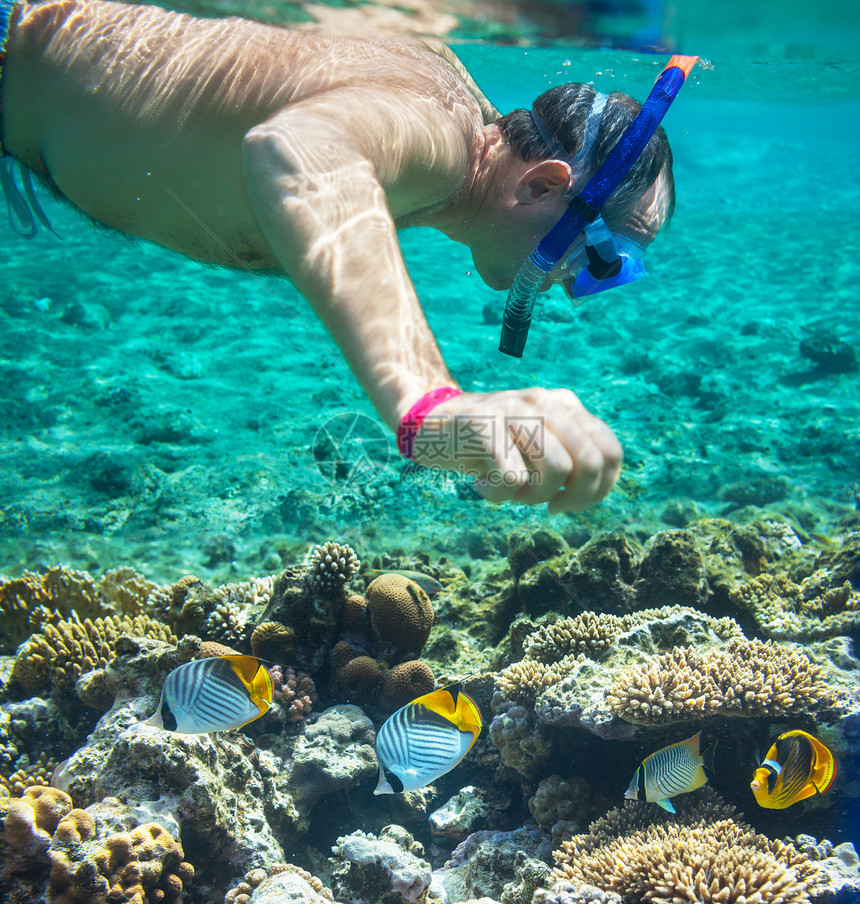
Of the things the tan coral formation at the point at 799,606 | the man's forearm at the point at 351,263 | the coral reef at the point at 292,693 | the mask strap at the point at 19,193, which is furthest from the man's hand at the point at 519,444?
the tan coral formation at the point at 799,606

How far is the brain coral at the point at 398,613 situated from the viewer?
4031 mm

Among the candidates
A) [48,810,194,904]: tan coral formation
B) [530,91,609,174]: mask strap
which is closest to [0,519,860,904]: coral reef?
[48,810,194,904]: tan coral formation

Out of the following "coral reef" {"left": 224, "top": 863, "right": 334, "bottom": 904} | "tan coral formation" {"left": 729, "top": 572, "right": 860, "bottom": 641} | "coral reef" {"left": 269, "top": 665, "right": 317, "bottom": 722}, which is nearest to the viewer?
"coral reef" {"left": 224, "top": 863, "right": 334, "bottom": 904}

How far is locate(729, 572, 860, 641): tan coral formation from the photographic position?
4.23m

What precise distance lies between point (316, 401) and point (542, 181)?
7.20 meters

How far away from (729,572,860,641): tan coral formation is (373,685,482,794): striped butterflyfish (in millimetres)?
2973

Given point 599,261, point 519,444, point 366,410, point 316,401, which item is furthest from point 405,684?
point 316,401

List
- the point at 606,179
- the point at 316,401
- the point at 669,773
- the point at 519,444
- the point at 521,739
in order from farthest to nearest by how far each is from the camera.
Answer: the point at 316,401, the point at 521,739, the point at 669,773, the point at 606,179, the point at 519,444

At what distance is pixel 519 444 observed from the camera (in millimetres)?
1144

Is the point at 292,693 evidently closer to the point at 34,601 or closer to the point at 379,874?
the point at 379,874

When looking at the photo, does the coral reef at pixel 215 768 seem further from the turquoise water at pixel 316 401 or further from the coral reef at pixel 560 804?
the turquoise water at pixel 316 401

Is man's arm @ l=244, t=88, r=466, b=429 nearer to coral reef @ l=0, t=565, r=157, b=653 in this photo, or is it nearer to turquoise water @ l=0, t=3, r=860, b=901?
turquoise water @ l=0, t=3, r=860, b=901

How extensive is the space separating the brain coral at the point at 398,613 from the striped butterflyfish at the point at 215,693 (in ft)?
4.50

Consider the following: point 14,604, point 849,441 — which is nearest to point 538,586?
point 14,604
